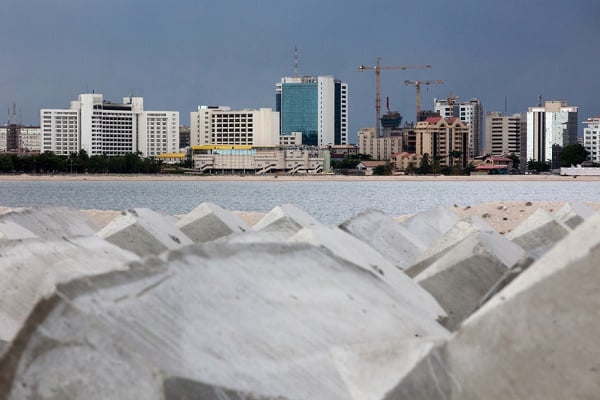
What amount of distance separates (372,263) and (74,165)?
15380cm

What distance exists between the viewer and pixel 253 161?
17350 centimetres

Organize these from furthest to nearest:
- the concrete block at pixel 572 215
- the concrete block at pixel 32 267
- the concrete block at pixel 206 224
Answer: the concrete block at pixel 572 215, the concrete block at pixel 206 224, the concrete block at pixel 32 267

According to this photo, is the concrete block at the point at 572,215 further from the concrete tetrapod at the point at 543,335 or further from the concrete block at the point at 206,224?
the concrete tetrapod at the point at 543,335

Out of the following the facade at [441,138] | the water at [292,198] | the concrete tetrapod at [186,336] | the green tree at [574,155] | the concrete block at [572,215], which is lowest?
the water at [292,198]

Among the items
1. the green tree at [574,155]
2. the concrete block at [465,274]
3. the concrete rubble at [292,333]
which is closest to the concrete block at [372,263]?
the concrete rubble at [292,333]

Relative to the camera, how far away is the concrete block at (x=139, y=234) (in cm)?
764

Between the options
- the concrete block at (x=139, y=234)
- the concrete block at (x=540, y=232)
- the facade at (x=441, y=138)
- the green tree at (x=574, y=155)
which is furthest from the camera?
the facade at (x=441, y=138)

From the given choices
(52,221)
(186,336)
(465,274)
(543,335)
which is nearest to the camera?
(543,335)

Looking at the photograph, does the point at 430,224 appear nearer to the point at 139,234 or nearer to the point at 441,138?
the point at 139,234

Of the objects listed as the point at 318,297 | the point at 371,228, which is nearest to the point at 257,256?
the point at 318,297

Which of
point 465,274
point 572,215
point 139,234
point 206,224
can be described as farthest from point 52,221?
point 572,215

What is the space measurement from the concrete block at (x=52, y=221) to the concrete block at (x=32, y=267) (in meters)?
2.78

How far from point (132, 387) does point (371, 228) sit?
4242mm

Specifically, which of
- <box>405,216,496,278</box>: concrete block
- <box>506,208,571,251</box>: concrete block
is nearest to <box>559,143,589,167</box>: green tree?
<box>506,208,571,251</box>: concrete block
